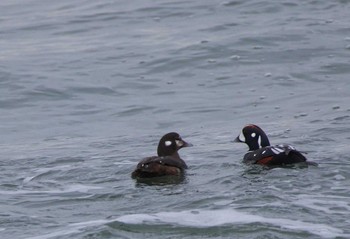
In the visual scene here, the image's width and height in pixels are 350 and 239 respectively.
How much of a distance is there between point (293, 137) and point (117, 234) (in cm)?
471

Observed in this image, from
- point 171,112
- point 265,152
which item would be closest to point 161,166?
point 265,152

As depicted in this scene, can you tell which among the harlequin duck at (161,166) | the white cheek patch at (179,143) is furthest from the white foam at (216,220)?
the white cheek patch at (179,143)

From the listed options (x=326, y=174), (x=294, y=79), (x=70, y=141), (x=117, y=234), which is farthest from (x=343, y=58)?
(x=117, y=234)

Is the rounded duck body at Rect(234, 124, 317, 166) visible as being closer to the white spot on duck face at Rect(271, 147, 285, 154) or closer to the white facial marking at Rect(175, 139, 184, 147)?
the white spot on duck face at Rect(271, 147, 285, 154)

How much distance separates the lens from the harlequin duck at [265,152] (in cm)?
1212

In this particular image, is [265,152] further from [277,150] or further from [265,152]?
[277,150]

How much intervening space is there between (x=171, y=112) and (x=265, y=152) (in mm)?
4266

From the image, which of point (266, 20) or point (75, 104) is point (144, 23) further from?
point (75, 104)

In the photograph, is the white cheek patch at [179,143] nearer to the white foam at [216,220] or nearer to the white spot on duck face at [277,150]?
the white spot on duck face at [277,150]

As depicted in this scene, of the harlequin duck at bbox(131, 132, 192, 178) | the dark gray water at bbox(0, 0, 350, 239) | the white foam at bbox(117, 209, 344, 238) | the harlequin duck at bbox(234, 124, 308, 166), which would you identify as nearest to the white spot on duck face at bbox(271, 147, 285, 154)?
the harlequin duck at bbox(234, 124, 308, 166)

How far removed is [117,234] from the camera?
982 centimetres

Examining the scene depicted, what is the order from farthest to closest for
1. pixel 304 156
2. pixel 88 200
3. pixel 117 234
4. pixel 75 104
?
pixel 75 104, pixel 304 156, pixel 88 200, pixel 117 234

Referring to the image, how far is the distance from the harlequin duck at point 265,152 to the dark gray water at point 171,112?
16 cm

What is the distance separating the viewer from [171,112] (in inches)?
651
